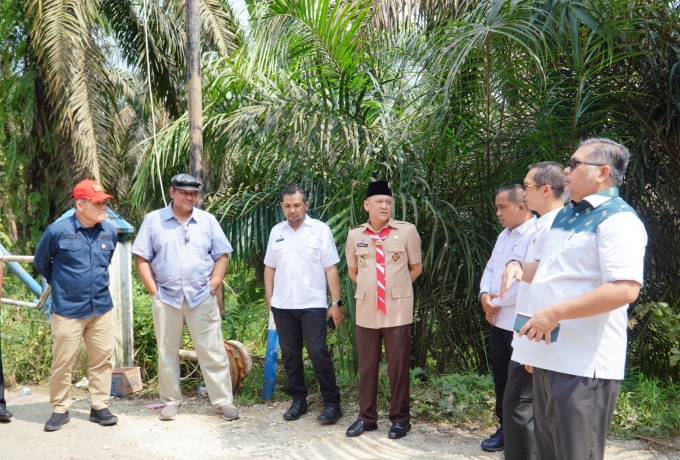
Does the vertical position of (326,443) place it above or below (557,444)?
below

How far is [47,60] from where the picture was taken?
361 inches

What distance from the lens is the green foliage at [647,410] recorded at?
4273 mm

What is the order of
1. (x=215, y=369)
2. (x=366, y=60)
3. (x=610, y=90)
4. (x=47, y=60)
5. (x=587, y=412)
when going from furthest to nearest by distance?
(x=47, y=60) → (x=366, y=60) → (x=215, y=369) → (x=610, y=90) → (x=587, y=412)

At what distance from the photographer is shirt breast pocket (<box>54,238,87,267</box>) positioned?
4.71m

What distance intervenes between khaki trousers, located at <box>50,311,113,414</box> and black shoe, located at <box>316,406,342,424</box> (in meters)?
1.61

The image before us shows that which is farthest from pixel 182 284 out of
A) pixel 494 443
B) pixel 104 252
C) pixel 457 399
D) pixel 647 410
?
pixel 647 410

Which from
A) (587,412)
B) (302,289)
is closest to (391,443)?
(302,289)

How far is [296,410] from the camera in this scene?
494 centimetres

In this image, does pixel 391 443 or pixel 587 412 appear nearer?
pixel 587 412

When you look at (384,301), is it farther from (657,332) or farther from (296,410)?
(657,332)

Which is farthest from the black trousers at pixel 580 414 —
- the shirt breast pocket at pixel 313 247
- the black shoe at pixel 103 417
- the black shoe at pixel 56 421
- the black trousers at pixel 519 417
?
the black shoe at pixel 56 421

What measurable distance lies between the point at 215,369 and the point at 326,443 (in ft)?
3.73

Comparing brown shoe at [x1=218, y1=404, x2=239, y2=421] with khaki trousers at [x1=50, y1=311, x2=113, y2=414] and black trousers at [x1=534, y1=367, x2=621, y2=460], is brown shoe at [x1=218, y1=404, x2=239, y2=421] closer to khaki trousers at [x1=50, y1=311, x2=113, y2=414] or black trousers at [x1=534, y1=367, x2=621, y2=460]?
khaki trousers at [x1=50, y1=311, x2=113, y2=414]

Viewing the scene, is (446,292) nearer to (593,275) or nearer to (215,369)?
(215,369)
